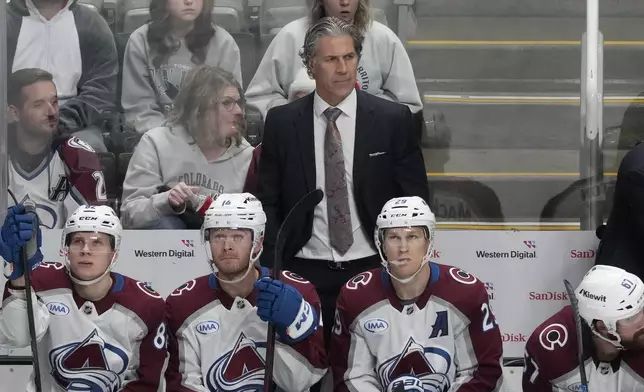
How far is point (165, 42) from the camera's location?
4.45m

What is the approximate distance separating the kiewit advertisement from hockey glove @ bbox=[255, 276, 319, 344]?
41.4 inches

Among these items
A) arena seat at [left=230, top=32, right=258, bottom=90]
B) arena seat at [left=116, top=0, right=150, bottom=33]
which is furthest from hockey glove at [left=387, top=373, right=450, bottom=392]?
arena seat at [left=116, top=0, right=150, bottom=33]

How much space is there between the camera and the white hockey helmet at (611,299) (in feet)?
10.7

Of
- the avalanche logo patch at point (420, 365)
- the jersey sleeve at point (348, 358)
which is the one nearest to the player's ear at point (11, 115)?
the jersey sleeve at point (348, 358)

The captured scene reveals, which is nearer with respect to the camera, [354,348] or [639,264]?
[354,348]

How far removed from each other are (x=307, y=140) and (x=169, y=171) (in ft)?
2.08

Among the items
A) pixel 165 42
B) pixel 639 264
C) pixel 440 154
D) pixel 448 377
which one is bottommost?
pixel 448 377

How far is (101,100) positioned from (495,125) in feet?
4.60

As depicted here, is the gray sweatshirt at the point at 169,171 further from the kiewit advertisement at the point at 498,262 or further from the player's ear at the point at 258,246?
the player's ear at the point at 258,246

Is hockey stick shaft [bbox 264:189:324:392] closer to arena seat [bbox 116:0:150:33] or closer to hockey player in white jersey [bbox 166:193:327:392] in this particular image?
hockey player in white jersey [bbox 166:193:327:392]

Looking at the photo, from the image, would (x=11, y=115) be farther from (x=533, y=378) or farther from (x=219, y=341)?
(x=533, y=378)

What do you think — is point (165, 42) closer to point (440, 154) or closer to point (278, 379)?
point (440, 154)

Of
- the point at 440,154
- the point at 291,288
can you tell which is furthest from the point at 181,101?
the point at 291,288

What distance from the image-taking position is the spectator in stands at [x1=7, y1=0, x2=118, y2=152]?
4.44 m
